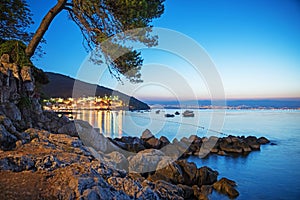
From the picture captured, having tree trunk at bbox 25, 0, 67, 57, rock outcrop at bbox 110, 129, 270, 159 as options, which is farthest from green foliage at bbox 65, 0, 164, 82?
rock outcrop at bbox 110, 129, 270, 159

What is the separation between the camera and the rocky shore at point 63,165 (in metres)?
3.11

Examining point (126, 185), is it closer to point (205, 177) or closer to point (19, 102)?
point (19, 102)

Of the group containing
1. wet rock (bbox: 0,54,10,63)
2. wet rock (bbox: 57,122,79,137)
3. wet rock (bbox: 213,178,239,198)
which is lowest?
wet rock (bbox: 213,178,239,198)

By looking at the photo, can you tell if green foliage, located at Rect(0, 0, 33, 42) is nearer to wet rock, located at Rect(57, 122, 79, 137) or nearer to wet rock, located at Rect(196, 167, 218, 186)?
wet rock, located at Rect(57, 122, 79, 137)

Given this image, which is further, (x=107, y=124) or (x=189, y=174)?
(x=107, y=124)

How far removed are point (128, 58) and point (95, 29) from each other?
5.17 feet

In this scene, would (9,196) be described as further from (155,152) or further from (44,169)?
(155,152)

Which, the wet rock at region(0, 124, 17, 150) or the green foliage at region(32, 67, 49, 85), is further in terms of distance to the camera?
the green foliage at region(32, 67, 49, 85)

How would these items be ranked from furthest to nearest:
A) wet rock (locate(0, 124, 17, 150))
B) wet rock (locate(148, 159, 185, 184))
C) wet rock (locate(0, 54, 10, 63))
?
wet rock (locate(148, 159, 185, 184)), wet rock (locate(0, 54, 10, 63)), wet rock (locate(0, 124, 17, 150))

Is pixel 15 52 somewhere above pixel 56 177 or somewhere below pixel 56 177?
above

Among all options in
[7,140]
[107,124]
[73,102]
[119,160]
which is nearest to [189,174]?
[119,160]

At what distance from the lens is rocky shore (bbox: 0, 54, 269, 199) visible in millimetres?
3107

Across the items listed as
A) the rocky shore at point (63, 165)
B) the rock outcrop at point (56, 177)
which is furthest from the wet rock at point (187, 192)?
the rock outcrop at point (56, 177)

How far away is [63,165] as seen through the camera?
373 cm
